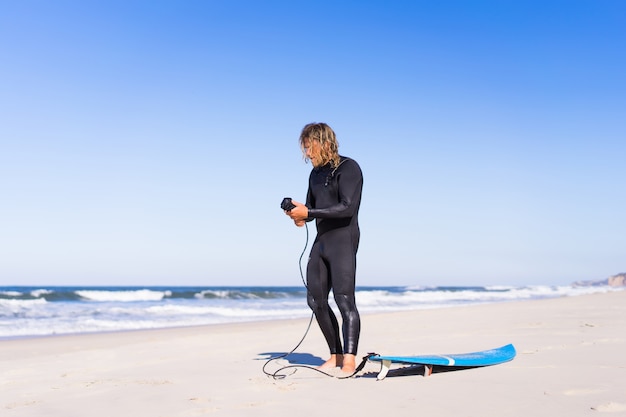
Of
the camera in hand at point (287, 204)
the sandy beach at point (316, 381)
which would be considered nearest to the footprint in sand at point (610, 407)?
the sandy beach at point (316, 381)

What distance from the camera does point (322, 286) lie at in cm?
509

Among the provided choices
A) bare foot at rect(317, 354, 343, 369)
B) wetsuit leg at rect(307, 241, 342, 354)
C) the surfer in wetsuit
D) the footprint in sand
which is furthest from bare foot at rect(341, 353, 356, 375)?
the footprint in sand

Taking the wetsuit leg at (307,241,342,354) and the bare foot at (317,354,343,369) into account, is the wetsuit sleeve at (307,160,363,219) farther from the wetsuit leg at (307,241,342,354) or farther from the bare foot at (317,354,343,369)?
the bare foot at (317,354,343,369)

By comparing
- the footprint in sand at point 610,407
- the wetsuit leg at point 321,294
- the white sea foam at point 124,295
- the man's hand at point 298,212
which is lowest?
the white sea foam at point 124,295

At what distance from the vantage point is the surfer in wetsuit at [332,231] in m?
4.82

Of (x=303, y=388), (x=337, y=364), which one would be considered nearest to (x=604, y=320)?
(x=337, y=364)

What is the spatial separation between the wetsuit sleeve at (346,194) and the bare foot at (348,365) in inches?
43.2

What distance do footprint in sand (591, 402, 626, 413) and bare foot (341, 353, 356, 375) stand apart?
1850 mm

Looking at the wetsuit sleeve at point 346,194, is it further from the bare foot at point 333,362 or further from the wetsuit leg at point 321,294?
the bare foot at point 333,362

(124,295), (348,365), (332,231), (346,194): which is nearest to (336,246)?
(332,231)

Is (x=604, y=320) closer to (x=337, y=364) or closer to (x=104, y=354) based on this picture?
(x=337, y=364)

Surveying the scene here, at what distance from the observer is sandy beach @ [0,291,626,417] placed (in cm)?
352

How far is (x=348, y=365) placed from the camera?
468cm

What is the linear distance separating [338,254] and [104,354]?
145 inches
